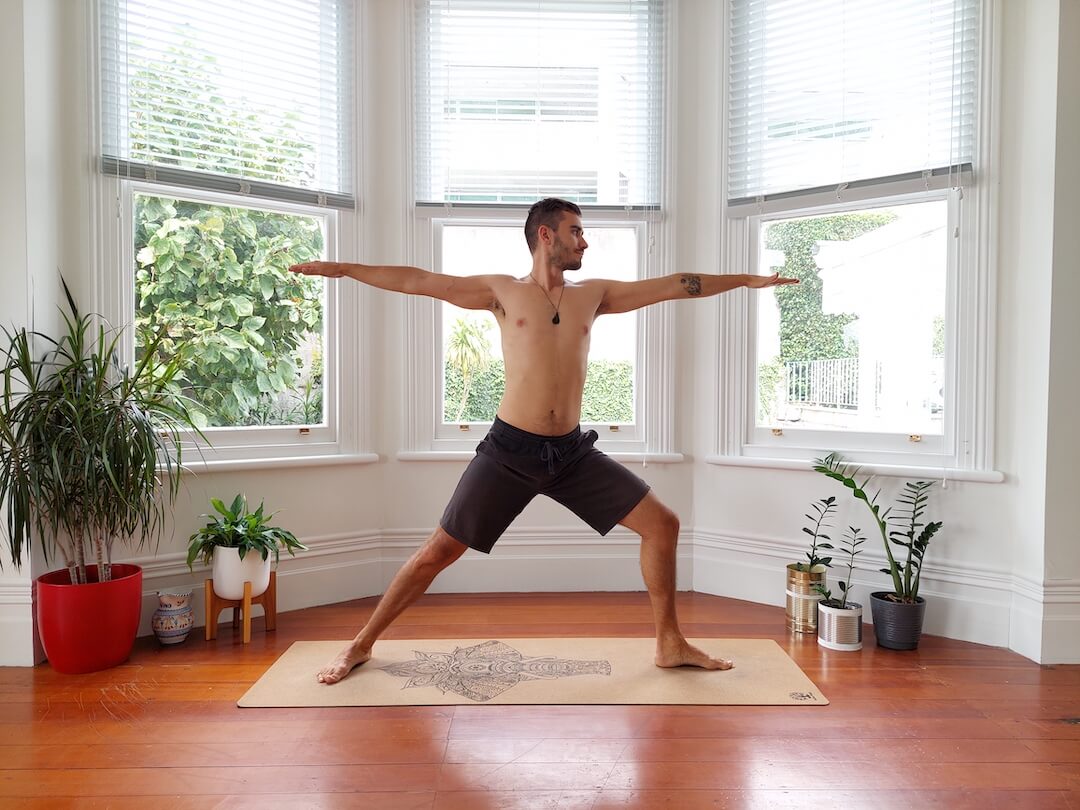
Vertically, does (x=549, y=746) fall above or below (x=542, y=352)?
below

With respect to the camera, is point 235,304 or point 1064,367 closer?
point 1064,367

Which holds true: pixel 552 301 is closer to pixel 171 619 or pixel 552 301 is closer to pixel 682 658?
pixel 682 658

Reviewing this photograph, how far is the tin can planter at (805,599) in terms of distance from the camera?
10.5 ft

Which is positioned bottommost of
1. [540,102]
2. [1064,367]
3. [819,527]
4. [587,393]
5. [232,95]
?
[819,527]

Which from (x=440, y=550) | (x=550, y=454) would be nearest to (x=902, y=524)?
(x=550, y=454)

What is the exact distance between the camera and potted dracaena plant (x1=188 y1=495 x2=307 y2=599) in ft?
10.2

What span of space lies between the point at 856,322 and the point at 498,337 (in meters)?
1.75

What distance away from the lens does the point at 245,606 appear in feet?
10.1

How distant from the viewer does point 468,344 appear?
390 cm

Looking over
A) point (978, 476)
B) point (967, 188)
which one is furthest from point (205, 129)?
point (978, 476)

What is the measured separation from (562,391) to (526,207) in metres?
1.48

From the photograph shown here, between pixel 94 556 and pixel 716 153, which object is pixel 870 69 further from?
pixel 94 556

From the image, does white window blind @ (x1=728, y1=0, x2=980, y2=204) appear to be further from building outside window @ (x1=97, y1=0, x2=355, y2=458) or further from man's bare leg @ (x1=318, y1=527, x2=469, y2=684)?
man's bare leg @ (x1=318, y1=527, x2=469, y2=684)

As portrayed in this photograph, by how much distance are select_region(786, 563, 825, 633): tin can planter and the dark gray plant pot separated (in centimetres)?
25
